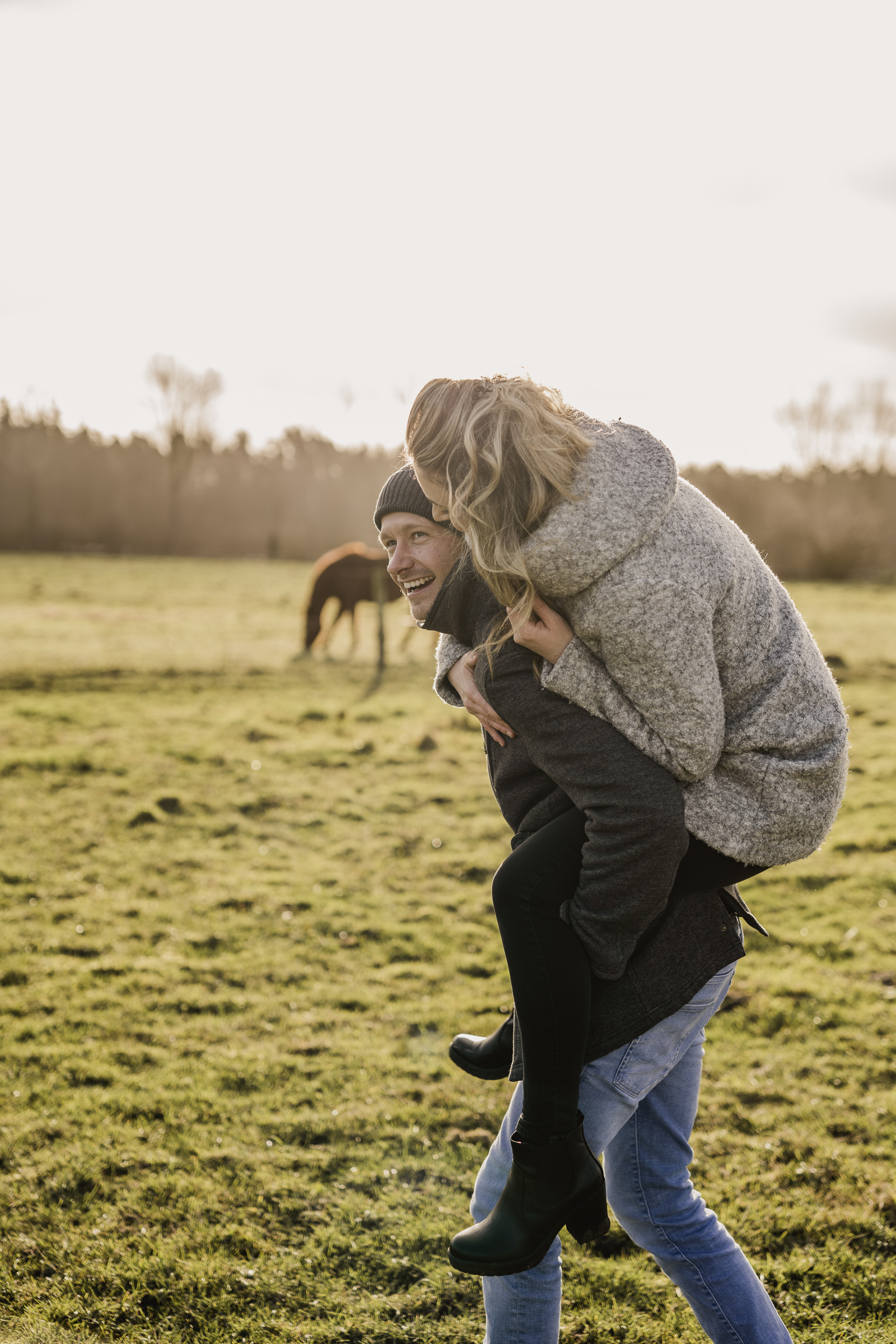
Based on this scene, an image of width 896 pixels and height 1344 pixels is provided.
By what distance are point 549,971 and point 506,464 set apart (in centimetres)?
98

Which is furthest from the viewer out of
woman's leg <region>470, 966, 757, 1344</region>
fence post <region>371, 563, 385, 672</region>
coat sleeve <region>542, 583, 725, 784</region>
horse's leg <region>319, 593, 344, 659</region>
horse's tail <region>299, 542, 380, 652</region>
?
horse's leg <region>319, 593, 344, 659</region>

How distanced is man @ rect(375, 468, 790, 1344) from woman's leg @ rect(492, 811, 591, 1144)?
0.01 meters

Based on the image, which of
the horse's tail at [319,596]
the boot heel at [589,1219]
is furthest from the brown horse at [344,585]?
the boot heel at [589,1219]

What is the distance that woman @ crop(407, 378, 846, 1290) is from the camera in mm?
1585

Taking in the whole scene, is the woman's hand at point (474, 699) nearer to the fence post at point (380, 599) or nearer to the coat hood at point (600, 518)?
the coat hood at point (600, 518)

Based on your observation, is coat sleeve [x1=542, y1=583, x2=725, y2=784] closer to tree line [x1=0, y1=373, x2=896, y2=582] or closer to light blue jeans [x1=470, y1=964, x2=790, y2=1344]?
light blue jeans [x1=470, y1=964, x2=790, y2=1344]

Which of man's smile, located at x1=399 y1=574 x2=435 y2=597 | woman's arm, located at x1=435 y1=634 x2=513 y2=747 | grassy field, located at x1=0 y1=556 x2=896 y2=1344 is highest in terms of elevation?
man's smile, located at x1=399 y1=574 x2=435 y2=597

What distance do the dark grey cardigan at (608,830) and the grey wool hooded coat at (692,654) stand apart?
0.21 ft

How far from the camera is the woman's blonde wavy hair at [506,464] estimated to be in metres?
1.62

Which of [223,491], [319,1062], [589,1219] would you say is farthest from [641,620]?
[223,491]

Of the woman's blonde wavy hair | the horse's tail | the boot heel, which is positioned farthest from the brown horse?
the boot heel

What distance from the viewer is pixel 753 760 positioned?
1681 millimetres

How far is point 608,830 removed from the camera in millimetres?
1611

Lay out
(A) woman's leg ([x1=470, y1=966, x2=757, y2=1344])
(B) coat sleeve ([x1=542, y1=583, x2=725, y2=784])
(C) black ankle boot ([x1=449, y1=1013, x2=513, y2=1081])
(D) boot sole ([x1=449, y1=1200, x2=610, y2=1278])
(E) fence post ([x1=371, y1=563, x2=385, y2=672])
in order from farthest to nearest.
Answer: (E) fence post ([x1=371, y1=563, x2=385, y2=672]) < (C) black ankle boot ([x1=449, y1=1013, x2=513, y2=1081]) < (A) woman's leg ([x1=470, y1=966, x2=757, y2=1344]) < (D) boot sole ([x1=449, y1=1200, x2=610, y2=1278]) < (B) coat sleeve ([x1=542, y1=583, x2=725, y2=784])
